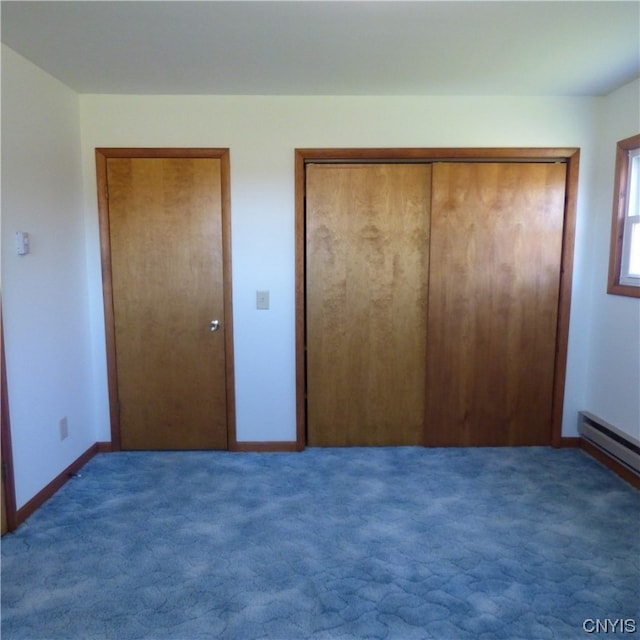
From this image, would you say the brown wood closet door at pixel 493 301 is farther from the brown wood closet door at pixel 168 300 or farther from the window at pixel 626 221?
the brown wood closet door at pixel 168 300

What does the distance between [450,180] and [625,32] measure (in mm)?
1220

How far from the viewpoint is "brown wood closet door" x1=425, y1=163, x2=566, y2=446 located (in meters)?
3.26

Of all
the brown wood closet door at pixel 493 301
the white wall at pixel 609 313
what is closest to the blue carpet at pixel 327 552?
the brown wood closet door at pixel 493 301

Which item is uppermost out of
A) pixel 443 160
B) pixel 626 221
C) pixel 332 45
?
pixel 332 45

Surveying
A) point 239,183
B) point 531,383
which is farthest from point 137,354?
point 531,383

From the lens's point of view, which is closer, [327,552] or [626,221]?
[327,552]

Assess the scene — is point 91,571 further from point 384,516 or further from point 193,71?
point 193,71

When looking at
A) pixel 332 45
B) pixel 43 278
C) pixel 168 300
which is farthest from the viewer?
pixel 168 300

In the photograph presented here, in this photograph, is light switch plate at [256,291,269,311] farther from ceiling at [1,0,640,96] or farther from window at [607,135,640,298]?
window at [607,135,640,298]

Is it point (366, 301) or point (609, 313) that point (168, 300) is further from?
point (609, 313)

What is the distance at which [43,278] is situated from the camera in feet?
8.98

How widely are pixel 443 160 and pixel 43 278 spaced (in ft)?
8.53

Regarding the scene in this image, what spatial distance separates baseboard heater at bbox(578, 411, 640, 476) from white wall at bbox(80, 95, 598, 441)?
4.00 ft

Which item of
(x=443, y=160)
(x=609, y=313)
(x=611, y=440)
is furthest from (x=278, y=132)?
(x=611, y=440)
